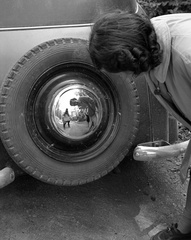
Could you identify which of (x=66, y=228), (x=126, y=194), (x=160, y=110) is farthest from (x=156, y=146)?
(x=66, y=228)

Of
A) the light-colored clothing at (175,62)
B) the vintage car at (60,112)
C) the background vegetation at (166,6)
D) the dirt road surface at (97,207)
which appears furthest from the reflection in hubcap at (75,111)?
the background vegetation at (166,6)

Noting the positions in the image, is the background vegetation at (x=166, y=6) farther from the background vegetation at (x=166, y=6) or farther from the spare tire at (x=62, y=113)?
the spare tire at (x=62, y=113)

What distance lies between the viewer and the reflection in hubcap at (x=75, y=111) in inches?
94.5

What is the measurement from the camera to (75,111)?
7.87ft

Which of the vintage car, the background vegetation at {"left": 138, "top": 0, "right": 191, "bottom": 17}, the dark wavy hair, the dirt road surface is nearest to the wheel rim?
the vintage car

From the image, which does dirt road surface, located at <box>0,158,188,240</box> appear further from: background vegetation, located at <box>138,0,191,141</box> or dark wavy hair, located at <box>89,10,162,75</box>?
background vegetation, located at <box>138,0,191,141</box>

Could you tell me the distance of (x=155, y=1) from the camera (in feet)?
19.0

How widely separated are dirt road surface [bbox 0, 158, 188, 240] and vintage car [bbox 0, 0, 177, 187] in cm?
32

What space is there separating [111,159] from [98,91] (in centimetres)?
43

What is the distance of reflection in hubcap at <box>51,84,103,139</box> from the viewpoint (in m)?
2.40

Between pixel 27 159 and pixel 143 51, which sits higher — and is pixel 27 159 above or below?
below

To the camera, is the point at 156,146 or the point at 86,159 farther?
the point at 156,146

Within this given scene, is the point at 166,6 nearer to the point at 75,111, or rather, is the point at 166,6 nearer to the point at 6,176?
the point at 75,111

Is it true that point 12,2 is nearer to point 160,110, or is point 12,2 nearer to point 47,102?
point 47,102
